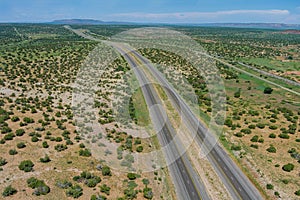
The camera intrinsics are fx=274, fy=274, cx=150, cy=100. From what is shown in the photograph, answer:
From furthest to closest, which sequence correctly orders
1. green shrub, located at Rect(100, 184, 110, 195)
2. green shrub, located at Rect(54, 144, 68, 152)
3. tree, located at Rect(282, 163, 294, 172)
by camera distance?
green shrub, located at Rect(54, 144, 68, 152)
tree, located at Rect(282, 163, 294, 172)
green shrub, located at Rect(100, 184, 110, 195)

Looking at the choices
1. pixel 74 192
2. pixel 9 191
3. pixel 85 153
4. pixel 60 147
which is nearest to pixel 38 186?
pixel 9 191

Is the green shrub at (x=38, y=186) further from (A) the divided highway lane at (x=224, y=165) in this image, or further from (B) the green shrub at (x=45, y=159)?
(A) the divided highway lane at (x=224, y=165)

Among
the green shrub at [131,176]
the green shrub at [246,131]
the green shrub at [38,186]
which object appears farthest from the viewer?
the green shrub at [246,131]

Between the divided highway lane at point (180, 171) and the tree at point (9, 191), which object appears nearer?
the tree at point (9, 191)

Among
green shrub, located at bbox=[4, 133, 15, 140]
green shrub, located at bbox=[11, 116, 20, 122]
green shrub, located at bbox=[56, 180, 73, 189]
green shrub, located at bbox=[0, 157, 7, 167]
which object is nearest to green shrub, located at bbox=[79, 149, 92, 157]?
green shrub, located at bbox=[56, 180, 73, 189]

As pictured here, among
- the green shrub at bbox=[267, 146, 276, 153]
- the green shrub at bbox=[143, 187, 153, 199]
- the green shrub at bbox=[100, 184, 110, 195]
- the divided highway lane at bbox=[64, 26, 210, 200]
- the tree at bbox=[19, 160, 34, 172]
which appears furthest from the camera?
the green shrub at bbox=[267, 146, 276, 153]

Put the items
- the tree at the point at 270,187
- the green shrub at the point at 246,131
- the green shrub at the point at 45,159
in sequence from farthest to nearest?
the green shrub at the point at 246,131, the green shrub at the point at 45,159, the tree at the point at 270,187


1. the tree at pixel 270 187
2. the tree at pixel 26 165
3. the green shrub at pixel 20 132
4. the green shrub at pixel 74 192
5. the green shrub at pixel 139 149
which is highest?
the green shrub at pixel 20 132

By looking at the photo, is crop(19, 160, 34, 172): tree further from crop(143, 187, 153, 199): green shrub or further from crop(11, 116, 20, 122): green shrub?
crop(11, 116, 20, 122): green shrub

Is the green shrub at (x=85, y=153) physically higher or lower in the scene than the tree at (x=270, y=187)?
higher

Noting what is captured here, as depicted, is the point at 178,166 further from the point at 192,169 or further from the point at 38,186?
the point at 38,186

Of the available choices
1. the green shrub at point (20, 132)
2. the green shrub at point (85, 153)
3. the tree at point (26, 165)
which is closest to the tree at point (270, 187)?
the green shrub at point (85, 153)
